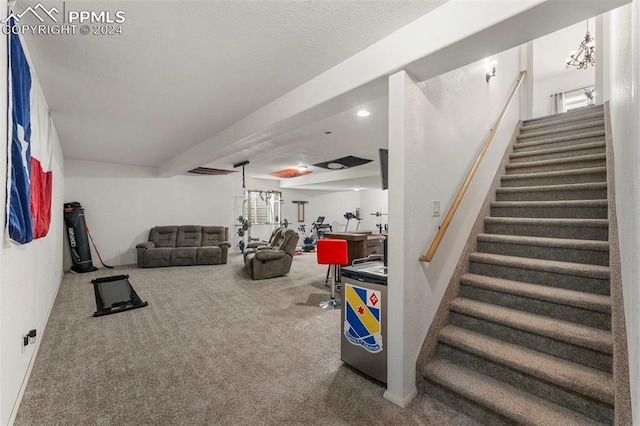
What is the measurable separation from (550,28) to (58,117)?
508 cm

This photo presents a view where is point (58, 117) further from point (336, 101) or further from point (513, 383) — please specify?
point (513, 383)

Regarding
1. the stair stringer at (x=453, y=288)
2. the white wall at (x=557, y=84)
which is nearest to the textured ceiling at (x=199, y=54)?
the stair stringer at (x=453, y=288)

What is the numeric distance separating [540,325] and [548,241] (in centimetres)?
85

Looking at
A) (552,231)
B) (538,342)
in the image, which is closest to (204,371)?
(538,342)

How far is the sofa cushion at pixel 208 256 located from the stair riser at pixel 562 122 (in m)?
6.63

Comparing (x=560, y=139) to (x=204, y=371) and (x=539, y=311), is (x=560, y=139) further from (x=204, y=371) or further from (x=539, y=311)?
(x=204, y=371)

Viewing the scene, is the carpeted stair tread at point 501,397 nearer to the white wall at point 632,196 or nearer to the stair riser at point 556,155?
the white wall at point 632,196

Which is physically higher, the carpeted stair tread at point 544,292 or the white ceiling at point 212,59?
the white ceiling at point 212,59

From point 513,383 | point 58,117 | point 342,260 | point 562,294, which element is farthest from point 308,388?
point 58,117

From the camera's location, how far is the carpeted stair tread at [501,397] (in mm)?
1553

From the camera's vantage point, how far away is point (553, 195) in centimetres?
291

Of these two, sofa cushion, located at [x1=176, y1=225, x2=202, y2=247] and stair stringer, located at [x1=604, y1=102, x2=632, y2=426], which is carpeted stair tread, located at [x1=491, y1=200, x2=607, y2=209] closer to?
stair stringer, located at [x1=604, y1=102, x2=632, y2=426]

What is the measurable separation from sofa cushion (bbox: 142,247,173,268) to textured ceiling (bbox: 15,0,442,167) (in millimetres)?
3499

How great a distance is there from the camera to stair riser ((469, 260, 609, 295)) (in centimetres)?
204
